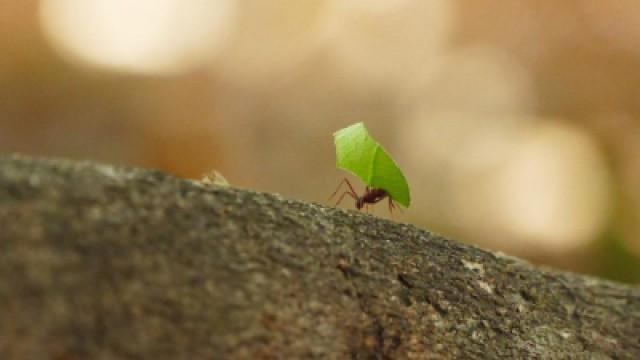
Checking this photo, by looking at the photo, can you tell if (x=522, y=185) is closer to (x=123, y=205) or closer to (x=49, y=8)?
(x=49, y=8)

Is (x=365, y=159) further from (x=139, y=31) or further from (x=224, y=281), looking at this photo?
(x=139, y=31)

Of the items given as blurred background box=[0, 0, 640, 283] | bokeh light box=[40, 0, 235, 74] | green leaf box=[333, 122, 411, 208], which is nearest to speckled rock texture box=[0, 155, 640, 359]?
green leaf box=[333, 122, 411, 208]

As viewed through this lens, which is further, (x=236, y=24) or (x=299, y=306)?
(x=236, y=24)

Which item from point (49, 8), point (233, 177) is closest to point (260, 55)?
point (233, 177)

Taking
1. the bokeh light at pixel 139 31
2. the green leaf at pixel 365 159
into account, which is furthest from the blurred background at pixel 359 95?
the green leaf at pixel 365 159

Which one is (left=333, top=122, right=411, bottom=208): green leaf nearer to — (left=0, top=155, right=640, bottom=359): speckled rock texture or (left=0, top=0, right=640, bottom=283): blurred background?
(left=0, top=155, right=640, bottom=359): speckled rock texture

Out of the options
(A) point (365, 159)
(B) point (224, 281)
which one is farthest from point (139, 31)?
(B) point (224, 281)
